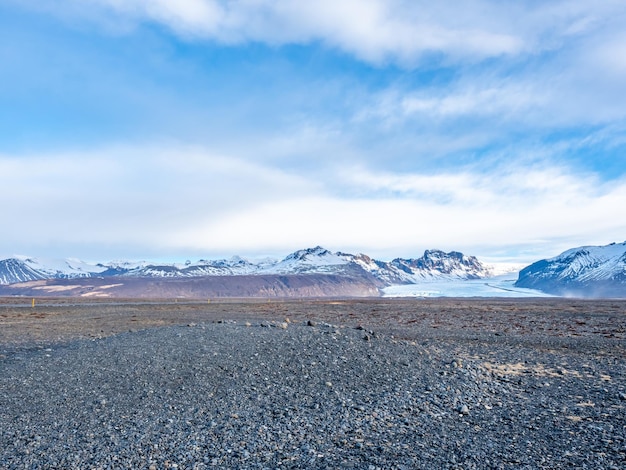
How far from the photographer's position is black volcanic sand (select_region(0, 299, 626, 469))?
8.41 metres

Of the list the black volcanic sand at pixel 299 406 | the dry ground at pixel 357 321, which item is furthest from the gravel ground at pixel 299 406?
the dry ground at pixel 357 321

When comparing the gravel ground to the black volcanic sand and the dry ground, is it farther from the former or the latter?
the dry ground

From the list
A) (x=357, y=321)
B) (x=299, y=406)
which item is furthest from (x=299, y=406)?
(x=357, y=321)

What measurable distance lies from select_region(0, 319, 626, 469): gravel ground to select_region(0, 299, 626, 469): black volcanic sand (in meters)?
0.04

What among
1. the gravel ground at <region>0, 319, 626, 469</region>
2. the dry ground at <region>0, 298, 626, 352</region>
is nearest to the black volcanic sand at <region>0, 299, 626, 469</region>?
the gravel ground at <region>0, 319, 626, 469</region>

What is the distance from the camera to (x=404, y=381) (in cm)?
1330

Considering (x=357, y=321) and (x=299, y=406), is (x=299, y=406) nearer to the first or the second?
(x=299, y=406)

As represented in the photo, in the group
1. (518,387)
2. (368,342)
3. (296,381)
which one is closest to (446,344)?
(368,342)

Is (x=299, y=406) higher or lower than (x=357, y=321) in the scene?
higher

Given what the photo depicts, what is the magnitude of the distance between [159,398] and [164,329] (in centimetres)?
1055

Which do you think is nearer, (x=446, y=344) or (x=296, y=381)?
(x=296, y=381)

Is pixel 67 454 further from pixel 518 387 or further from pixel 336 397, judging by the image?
pixel 518 387

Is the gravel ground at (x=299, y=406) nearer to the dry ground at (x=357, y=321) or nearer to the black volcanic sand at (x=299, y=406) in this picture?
the black volcanic sand at (x=299, y=406)

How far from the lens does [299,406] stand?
11062 millimetres
